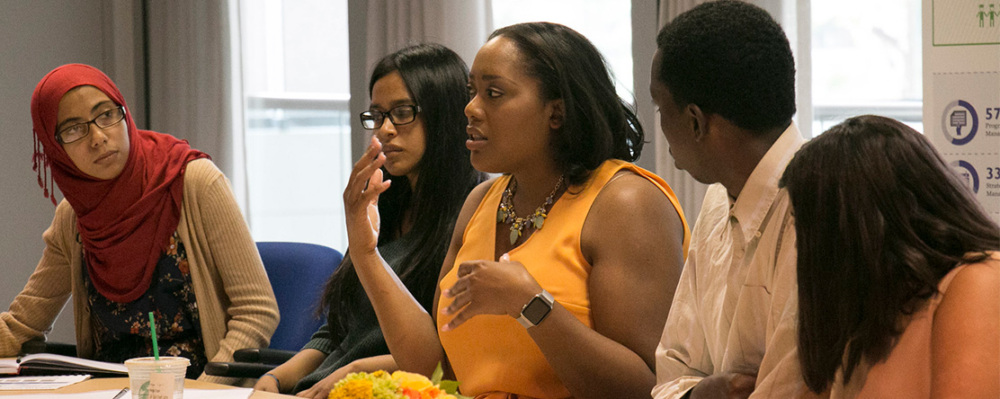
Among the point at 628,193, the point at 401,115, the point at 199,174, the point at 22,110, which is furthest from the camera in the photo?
the point at 22,110

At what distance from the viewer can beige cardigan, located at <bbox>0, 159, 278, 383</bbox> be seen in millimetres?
2484

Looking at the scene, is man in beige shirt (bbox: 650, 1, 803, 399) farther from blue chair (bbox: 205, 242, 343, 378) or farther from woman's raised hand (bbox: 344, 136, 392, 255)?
blue chair (bbox: 205, 242, 343, 378)

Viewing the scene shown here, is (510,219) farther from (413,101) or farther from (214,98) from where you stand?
(214,98)

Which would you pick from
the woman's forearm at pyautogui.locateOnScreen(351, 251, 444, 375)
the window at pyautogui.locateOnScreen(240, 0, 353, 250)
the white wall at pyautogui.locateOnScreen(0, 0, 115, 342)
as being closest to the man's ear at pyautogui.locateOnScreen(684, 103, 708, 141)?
the woman's forearm at pyautogui.locateOnScreen(351, 251, 444, 375)

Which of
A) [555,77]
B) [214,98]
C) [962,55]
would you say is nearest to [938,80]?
[962,55]

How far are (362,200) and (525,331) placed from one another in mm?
431

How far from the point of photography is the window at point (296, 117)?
4.20 m

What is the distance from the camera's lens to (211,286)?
2.51 m

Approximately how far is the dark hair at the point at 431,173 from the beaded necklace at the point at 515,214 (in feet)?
0.94

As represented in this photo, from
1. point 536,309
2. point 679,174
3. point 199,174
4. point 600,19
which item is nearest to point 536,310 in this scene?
point 536,309

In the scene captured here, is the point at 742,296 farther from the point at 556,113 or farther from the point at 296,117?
the point at 296,117

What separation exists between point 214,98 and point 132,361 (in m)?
3.06

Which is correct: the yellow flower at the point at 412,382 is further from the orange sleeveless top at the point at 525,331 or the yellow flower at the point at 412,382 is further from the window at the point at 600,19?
the window at the point at 600,19

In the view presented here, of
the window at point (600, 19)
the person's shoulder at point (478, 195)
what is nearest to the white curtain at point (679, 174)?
the window at point (600, 19)
